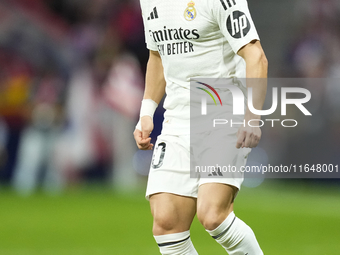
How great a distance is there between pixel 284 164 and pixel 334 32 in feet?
9.08

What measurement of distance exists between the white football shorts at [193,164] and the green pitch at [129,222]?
5.94ft

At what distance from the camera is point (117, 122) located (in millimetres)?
9906

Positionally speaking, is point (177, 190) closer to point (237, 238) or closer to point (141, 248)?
point (237, 238)

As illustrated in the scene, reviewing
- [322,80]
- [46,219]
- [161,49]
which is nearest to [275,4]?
[322,80]

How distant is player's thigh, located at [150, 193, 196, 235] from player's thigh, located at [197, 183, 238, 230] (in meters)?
0.13

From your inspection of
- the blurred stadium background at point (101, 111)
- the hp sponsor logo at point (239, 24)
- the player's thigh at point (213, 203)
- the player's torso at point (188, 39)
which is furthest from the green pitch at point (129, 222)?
the hp sponsor logo at point (239, 24)

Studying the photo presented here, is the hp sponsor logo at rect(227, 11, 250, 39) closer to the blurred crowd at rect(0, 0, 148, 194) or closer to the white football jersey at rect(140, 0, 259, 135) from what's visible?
the white football jersey at rect(140, 0, 259, 135)

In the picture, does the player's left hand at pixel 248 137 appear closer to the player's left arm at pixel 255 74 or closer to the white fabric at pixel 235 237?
the player's left arm at pixel 255 74

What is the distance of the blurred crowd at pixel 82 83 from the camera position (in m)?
9.65

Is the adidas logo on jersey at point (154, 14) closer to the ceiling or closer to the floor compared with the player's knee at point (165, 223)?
closer to the ceiling

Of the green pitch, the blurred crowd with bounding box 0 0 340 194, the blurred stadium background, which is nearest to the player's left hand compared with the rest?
the green pitch

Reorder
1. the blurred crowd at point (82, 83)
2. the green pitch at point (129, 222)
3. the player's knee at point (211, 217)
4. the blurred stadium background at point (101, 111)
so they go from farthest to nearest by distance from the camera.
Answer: the blurred crowd at point (82, 83)
the blurred stadium background at point (101, 111)
the green pitch at point (129, 222)
the player's knee at point (211, 217)

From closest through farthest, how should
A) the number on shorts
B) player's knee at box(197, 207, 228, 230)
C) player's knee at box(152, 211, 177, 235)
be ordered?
1. player's knee at box(197, 207, 228, 230)
2. player's knee at box(152, 211, 177, 235)
3. the number on shorts

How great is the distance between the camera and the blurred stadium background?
8.04 meters
